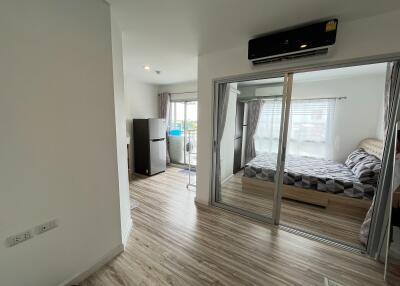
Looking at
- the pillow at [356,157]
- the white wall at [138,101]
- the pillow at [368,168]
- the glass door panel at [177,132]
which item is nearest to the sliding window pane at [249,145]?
the pillow at [368,168]

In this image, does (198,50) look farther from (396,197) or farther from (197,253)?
(396,197)

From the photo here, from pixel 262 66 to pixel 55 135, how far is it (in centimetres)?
232

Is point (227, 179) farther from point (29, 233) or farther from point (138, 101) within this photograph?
point (138, 101)

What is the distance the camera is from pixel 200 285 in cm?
155

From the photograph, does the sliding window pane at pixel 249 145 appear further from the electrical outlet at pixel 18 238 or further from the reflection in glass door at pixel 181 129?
the electrical outlet at pixel 18 238

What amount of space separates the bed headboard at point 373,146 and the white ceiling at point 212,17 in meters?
2.37

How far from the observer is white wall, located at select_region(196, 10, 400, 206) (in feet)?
5.30

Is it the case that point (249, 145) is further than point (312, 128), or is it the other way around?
point (312, 128)

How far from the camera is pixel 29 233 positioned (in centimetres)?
124

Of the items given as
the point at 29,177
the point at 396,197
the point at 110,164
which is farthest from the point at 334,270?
the point at 29,177

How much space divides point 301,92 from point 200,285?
15.1 feet

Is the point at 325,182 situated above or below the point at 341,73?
below

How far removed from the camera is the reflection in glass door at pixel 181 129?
5016mm

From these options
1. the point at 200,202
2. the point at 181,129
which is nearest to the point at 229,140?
the point at 200,202
